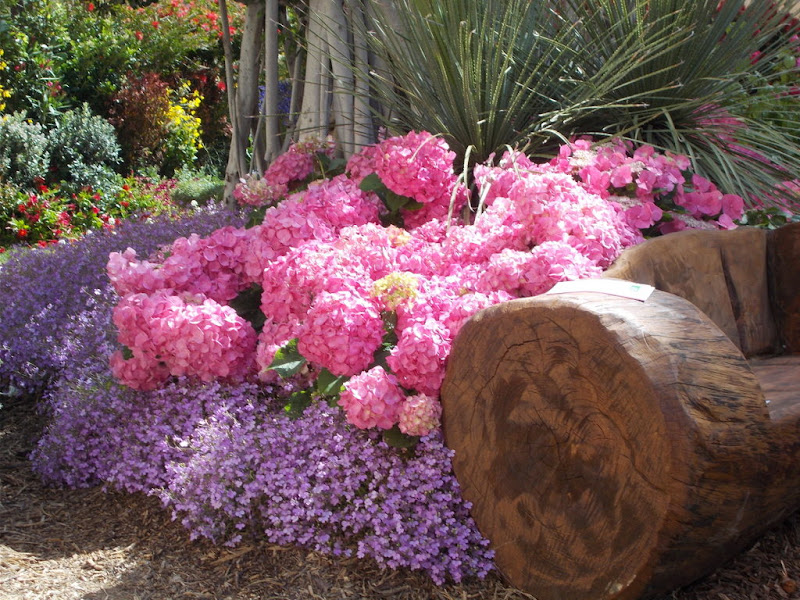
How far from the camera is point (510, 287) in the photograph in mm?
2352

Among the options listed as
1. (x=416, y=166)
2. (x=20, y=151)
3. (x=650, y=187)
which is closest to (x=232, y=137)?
(x=416, y=166)

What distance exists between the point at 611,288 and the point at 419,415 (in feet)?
2.08

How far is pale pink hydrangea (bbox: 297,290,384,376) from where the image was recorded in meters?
2.31

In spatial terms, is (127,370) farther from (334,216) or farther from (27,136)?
(27,136)

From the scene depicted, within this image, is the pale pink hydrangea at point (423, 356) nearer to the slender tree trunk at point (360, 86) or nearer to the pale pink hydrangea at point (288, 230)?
the pale pink hydrangea at point (288, 230)

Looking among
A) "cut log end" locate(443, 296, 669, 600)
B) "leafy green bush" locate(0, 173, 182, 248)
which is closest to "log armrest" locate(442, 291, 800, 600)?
"cut log end" locate(443, 296, 669, 600)

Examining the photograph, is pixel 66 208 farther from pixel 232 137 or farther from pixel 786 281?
pixel 786 281

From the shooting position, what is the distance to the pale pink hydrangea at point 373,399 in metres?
2.19

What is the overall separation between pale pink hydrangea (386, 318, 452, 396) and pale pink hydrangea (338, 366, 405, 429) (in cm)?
4

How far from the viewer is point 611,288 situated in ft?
6.10

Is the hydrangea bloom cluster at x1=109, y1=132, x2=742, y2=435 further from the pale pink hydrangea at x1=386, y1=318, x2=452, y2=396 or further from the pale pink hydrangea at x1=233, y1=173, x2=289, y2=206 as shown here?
the pale pink hydrangea at x1=233, y1=173, x2=289, y2=206

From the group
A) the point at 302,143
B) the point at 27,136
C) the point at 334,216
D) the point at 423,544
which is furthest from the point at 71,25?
the point at 423,544

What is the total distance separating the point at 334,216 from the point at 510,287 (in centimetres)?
100

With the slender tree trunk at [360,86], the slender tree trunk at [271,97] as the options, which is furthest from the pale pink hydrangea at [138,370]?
the slender tree trunk at [271,97]
